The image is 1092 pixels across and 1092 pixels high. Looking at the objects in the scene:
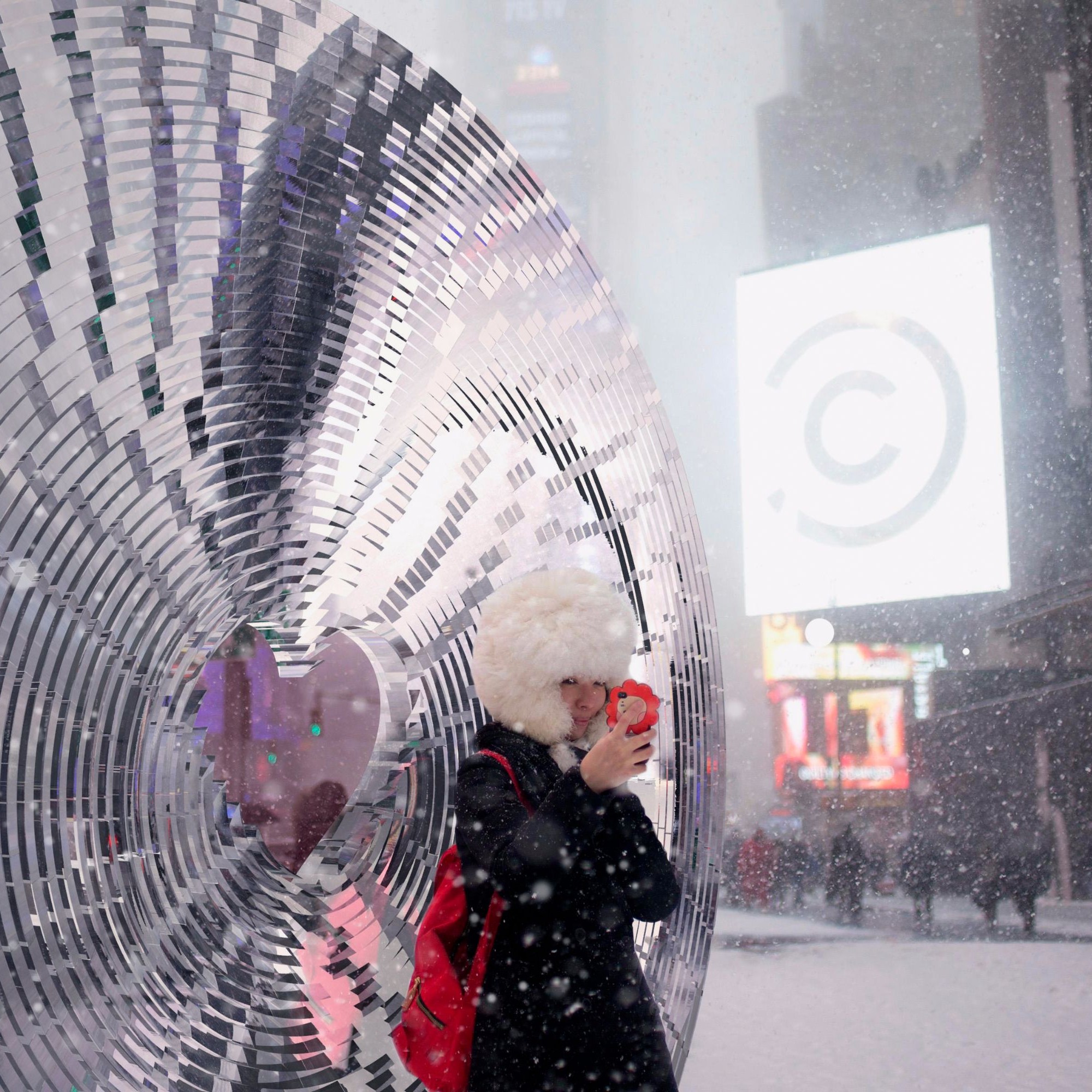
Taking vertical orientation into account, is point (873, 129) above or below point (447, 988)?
above

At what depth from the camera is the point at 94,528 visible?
819 millimetres

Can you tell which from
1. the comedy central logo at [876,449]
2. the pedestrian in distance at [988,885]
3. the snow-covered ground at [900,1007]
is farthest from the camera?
the comedy central logo at [876,449]

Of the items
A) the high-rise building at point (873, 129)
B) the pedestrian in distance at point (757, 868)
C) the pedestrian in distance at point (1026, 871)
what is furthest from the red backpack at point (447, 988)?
the high-rise building at point (873, 129)

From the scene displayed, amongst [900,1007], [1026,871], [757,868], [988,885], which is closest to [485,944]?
[900,1007]

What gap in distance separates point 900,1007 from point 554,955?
4665 mm

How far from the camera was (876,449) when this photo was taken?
688cm

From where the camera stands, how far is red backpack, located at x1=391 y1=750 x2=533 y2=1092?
928 mm

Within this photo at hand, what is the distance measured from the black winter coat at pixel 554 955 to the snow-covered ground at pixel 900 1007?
271cm

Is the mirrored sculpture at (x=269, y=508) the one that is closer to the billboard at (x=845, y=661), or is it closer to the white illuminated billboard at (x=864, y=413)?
the white illuminated billboard at (x=864, y=413)

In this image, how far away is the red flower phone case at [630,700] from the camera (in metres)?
0.93

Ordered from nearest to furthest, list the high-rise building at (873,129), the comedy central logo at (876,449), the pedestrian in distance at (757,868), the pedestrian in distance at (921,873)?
the pedestrian in distance at (921,873)
the comedy central logo at (876,449)
the pedestrian in distance at (757,868)
the high-rise building at (873,129)

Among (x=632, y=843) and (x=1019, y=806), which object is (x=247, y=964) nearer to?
(x=632, y=843)

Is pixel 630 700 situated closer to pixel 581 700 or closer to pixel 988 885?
pixel 581 700

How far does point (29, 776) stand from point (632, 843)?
49 centimetres
